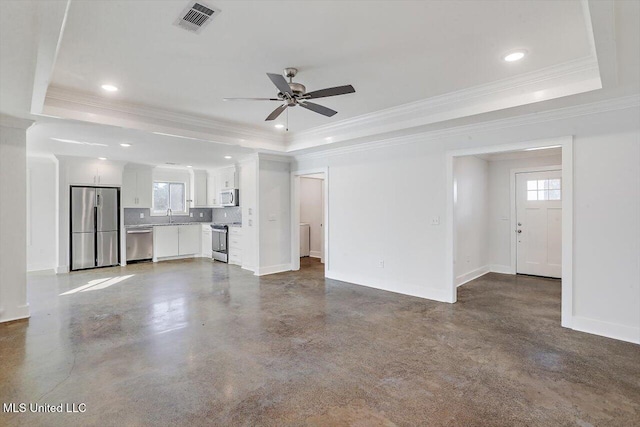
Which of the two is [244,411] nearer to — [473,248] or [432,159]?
[432,159]

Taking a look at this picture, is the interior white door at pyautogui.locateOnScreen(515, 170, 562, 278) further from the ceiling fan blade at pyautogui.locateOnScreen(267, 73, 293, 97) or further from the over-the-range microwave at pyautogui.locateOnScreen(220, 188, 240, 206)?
the over-the-range microwave at pyautogui.locateOnScreen(220, 188, 240, 206)

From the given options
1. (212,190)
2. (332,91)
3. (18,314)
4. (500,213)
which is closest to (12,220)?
(18,314)

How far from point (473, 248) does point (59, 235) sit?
8299mm

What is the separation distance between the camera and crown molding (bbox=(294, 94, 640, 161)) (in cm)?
330

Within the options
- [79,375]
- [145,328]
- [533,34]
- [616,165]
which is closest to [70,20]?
[79,375]

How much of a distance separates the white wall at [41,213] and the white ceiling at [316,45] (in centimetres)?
465

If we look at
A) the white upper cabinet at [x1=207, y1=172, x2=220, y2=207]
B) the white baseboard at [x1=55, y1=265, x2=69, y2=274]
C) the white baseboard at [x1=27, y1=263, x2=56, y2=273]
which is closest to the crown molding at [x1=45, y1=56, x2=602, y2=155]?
the white upper cabinet at [x1=207, y1=172, x2=220, y2=207]

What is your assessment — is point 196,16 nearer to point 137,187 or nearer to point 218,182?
point 218,182

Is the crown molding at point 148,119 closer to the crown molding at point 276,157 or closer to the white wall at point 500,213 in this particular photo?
the crown molding at point 276,157

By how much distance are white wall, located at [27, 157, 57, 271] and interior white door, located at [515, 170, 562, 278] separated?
971 centimetres

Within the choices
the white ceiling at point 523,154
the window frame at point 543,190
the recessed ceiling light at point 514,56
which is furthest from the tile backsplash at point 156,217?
the recessed ceiling light at point 514,56

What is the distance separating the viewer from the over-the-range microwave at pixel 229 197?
7594mm

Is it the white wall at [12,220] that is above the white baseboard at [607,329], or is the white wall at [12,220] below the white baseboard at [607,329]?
above

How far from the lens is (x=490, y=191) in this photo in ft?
21.8
